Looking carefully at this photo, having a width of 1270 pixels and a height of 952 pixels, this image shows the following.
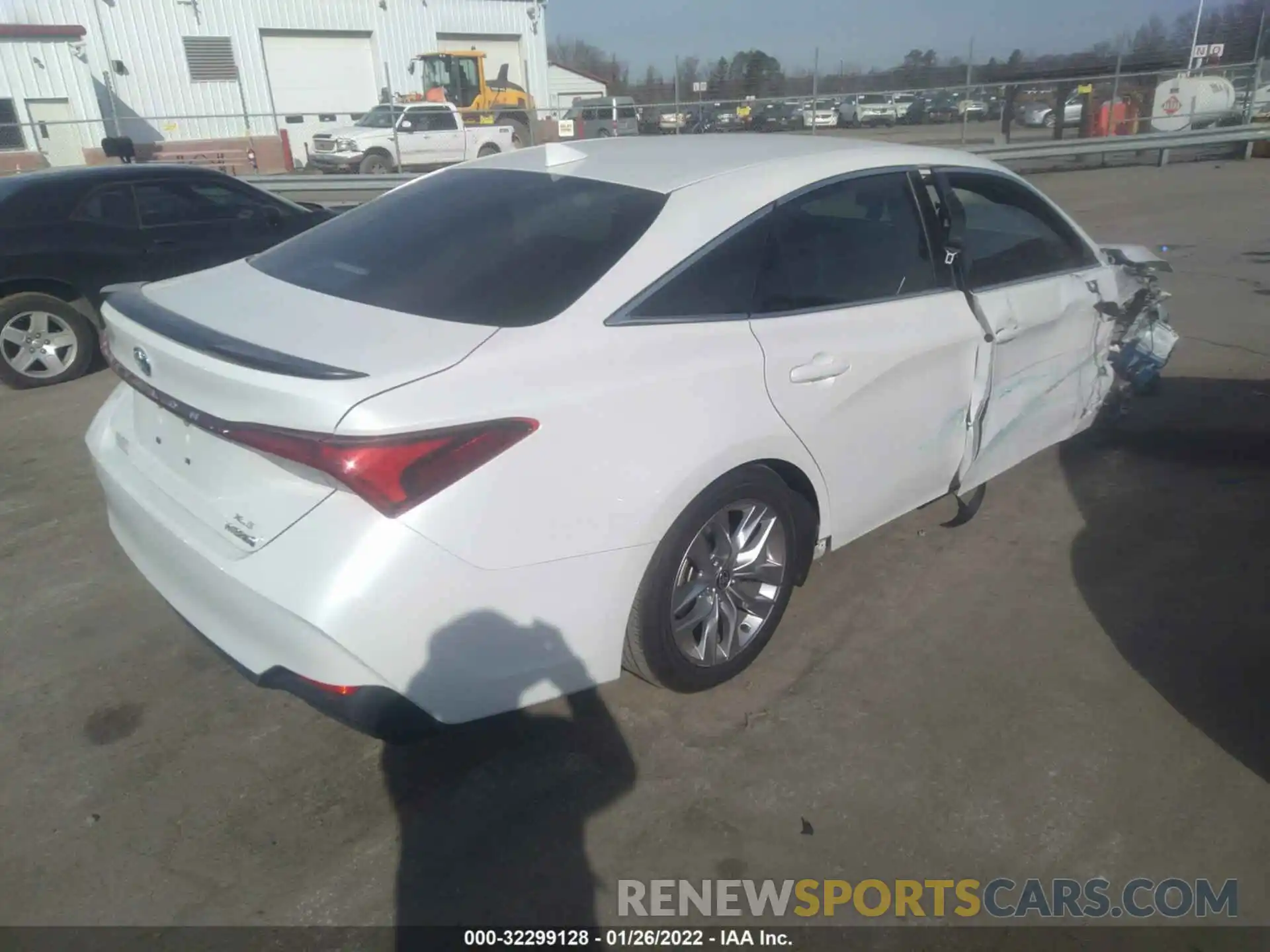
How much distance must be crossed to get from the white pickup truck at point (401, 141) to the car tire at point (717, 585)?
2184 cm

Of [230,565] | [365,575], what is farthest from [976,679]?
[230,565]

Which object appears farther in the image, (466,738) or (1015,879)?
(466,738)

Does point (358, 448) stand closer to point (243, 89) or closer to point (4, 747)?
point (4, 747)

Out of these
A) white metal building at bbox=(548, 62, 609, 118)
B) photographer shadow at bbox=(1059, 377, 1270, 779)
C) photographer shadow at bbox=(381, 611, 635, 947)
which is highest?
white metal building at bbox=(548, 62, 609, 118)

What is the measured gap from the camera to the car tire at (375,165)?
23.1 metres

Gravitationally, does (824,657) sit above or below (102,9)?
below

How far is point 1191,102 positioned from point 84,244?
23.0 m

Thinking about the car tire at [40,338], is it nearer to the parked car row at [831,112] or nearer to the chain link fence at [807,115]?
the chain link fence at [807,115]

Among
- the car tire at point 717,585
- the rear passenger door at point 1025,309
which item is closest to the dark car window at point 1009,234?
the rear passenger door at point 1025,309

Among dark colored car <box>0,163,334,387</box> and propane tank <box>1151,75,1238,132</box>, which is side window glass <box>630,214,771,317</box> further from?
propane tank <box>1151,75,1238,132</box>

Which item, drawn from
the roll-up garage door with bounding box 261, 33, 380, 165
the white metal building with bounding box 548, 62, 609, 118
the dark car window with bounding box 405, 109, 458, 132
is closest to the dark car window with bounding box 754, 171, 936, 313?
the dark car window with bounding box 405, 109, 458, 132

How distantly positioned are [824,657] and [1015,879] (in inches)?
42.1

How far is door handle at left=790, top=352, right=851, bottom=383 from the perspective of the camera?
3004mm

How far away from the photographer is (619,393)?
2.55m
